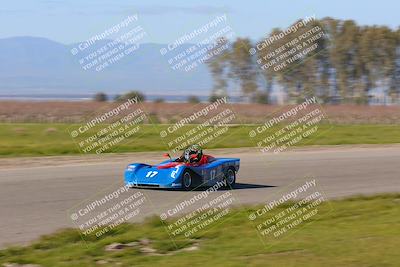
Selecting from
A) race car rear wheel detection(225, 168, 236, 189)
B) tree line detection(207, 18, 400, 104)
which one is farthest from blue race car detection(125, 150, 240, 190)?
tree line detection(207, 18, 400, 104)

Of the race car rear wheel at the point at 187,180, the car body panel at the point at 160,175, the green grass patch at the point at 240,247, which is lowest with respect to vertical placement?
the green grass patch at the point at 240,247

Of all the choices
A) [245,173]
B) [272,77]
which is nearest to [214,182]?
[245,173]

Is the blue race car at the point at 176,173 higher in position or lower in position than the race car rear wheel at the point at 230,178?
higher

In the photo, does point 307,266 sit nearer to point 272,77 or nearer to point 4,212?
point 4,212

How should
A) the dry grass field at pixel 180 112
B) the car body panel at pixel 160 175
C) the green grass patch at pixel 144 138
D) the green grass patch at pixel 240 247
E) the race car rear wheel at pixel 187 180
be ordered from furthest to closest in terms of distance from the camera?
the dry grass field at pixel 180 112 < the green grass patch at pixel 144 138 < the race car rear wheel at pixel 187 180 < the car body panel at pixel 160 175 < the green grass patch at pixel 240 247

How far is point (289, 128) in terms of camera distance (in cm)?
3703

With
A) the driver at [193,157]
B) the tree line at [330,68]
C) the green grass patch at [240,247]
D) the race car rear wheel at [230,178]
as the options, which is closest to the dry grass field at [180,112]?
the tree line at [330,68]

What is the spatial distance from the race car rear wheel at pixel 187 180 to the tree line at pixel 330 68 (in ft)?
203

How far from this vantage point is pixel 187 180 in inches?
661

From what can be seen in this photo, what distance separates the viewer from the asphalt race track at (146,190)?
43.5 feet

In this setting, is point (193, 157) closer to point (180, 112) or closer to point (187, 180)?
Answer: point (187, 180)

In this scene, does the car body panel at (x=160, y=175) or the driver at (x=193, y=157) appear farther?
the driver at (x=193, y=157)

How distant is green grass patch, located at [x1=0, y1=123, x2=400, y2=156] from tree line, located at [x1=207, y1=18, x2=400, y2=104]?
4127cm

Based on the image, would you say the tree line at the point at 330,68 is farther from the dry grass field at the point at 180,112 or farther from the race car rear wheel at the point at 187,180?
the race car rear wheel at the point at 187,180
